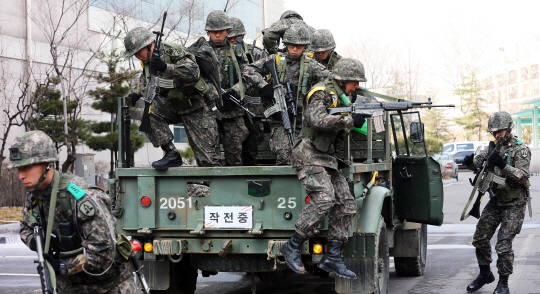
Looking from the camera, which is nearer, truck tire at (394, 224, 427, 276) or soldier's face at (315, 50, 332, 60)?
soldier's face at (315, 50, 332, 60)

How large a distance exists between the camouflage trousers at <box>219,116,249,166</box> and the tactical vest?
1.69m

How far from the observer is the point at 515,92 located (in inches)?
2899

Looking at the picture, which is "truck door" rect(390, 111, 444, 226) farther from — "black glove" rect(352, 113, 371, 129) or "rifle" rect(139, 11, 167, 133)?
"rifle" rect(139, 11, 167, 133)

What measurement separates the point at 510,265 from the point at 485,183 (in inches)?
38.5

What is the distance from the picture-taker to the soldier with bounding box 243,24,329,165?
22.5 ft

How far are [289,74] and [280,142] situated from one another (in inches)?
29.2

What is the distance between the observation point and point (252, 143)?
7910 millimetres

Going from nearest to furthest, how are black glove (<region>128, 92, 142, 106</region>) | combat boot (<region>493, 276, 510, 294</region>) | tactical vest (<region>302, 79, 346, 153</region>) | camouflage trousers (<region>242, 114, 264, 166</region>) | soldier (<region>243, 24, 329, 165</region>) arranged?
tactical vest (<region>302, 79, 346, 153</region>)
black glove (<region>128, 92, 142, 106</region>)
soldier (<region>243, 24, 329, 165</region>)
combat boot (<region>493, 276, 510, 294</region>)
camouflage trousers (<region>242, 114, 264, 166</region>)

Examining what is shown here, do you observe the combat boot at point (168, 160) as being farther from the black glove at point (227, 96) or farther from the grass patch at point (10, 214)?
the grass patch at point (10, 214)

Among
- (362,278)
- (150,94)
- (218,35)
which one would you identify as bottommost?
(362,278)

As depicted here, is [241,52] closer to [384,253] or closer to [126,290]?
[384,253]

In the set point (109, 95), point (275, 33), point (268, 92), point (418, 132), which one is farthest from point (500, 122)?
point (109, 95)

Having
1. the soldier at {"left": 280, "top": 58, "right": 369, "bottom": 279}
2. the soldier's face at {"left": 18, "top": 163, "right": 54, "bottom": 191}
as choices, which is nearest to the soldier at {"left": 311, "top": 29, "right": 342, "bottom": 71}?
the soldier at {"left": 280, "top": 58, "right": 369, "bottom": 279}

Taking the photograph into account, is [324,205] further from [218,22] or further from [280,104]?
[218,22]
